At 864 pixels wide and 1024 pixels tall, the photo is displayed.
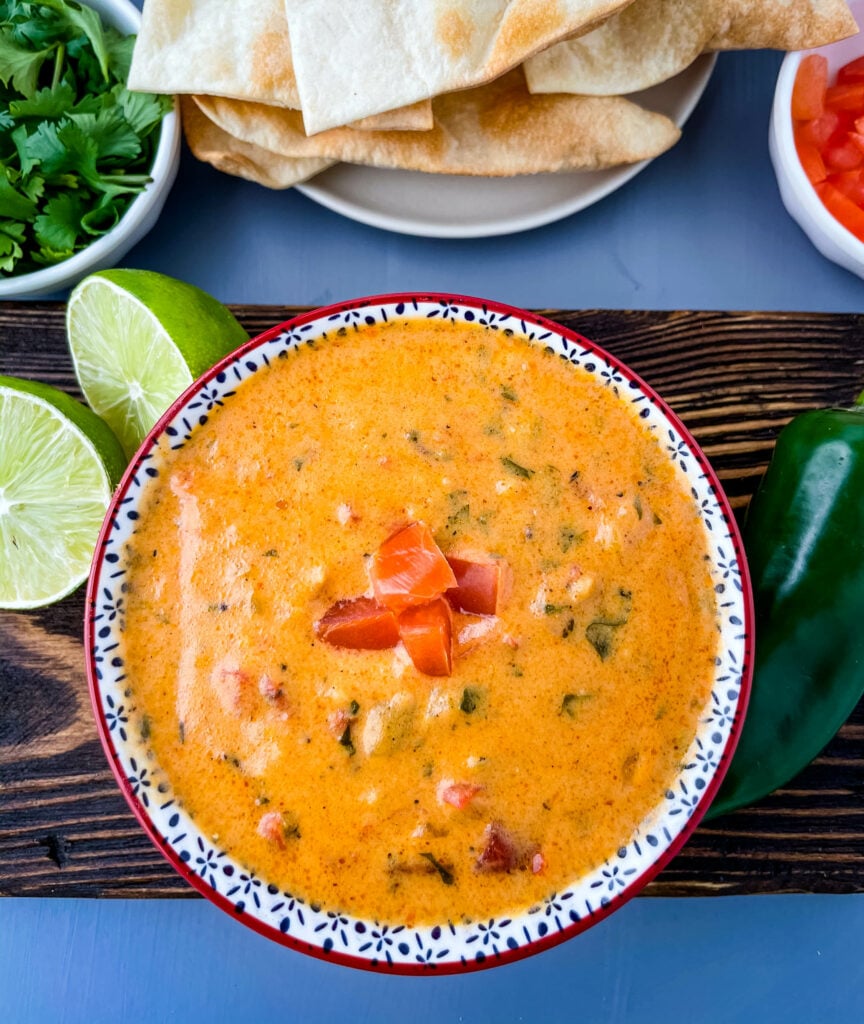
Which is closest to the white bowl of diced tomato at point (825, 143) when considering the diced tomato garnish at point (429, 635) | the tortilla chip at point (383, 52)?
the tortilla chip at point (383, 52)

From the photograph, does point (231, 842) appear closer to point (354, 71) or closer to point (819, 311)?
point (354, 71)

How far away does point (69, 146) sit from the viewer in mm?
2201

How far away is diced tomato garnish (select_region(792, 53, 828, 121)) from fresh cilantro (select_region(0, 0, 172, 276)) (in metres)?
1.52

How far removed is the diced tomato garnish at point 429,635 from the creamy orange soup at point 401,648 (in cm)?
3

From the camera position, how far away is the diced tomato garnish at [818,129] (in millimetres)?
2379

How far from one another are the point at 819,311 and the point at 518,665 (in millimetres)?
1316

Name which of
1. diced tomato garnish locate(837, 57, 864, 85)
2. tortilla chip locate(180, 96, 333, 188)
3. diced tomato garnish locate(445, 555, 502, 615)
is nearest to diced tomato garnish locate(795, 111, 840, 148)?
diced tomato garnish locate(837, 57, 864, 85)

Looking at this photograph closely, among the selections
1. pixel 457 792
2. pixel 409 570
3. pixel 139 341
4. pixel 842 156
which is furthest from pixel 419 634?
pixel 842 156

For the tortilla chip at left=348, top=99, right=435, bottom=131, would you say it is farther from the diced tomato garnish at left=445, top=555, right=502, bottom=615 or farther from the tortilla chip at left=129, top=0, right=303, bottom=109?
the diced tomato garnish at left=445, top=555, right=502, bottom=615

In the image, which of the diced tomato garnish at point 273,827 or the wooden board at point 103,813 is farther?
the wooden board at point 103,813

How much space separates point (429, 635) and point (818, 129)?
1.65 metres

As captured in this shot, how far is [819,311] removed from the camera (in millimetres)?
2469

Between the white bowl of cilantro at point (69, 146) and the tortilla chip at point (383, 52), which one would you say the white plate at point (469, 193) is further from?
the white bowl of cilantro at point (69, 146)

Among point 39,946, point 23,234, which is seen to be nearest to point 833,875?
point 39,946
